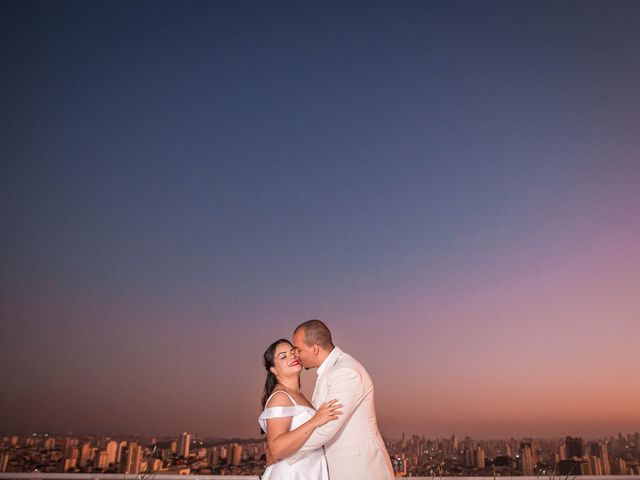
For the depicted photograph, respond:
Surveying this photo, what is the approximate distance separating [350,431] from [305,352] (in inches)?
21.0

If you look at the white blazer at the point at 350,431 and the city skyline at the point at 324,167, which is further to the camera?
the city skyline at the point at 324,167

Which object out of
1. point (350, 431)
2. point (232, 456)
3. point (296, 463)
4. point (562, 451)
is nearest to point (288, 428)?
point (296, 463)

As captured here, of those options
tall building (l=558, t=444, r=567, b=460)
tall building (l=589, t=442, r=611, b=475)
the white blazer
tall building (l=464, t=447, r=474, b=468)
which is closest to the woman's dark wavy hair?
the white blazer

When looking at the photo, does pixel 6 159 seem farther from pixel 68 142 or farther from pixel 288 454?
pixel 288 454

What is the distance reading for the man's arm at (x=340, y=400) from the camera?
2.80 metres

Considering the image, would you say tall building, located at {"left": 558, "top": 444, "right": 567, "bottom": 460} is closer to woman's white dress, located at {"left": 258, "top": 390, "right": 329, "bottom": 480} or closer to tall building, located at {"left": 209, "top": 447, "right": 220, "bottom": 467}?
tall building, located at {"left": 209, "top": 447, "right": 220, "bottom": 467}

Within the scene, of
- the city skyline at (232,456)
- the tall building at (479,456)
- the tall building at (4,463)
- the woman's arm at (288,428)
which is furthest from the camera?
the tall building at (479,456)

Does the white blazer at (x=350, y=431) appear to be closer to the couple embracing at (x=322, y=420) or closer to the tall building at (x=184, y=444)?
the couple embracing at (x=322, y=420)

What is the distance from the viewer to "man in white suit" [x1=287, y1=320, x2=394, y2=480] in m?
2.83

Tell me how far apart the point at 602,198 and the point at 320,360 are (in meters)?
9.47

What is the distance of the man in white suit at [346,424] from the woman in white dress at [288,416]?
0.06 metres

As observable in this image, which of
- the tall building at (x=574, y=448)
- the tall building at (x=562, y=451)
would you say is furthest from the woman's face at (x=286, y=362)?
the tall building at (x=562, y=451)

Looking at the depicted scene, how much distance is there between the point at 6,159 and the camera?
11.2m

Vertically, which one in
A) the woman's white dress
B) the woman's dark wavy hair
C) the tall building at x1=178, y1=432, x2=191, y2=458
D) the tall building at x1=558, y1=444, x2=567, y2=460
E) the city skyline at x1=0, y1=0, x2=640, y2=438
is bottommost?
the tall building at x1=558, y1=444, x2=567, y2=460
